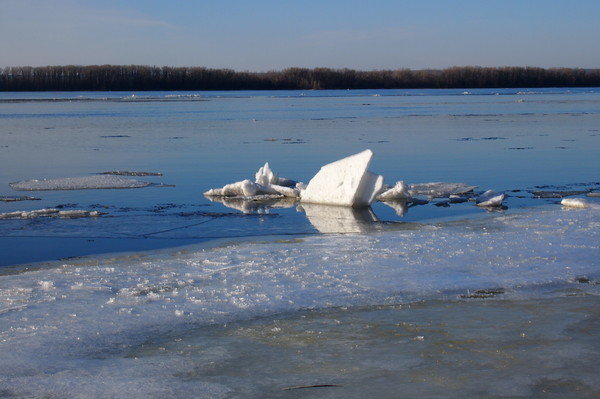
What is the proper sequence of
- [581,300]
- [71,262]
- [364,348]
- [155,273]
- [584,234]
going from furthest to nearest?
[584,234] < [71,262] < [155,273] < [581,300] < [364,348]

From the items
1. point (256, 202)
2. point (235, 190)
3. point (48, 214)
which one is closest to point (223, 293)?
point (48, 214)

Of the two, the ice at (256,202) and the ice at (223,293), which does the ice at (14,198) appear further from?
the ice at (223,293)

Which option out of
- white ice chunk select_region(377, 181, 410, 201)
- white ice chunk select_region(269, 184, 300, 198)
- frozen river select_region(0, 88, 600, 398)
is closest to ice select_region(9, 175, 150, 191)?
frozen river select_region(0, 88, 600, 398)

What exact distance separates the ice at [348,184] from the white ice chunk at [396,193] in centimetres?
39

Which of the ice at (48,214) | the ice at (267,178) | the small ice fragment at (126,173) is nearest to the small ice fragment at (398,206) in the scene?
the ice at (267,178)

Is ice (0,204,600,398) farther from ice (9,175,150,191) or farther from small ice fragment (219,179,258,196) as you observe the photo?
ice (9,175,150,191)

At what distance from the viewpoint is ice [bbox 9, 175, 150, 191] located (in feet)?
31.7

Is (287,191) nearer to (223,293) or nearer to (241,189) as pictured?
(241,189)

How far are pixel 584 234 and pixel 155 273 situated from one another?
11.7 feet

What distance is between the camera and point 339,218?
760 centimetres

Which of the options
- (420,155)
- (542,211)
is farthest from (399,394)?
(420,155)

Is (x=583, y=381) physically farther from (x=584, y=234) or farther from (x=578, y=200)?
(x=578, y=200)

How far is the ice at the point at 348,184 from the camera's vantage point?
26.7ft

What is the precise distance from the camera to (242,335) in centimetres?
374
